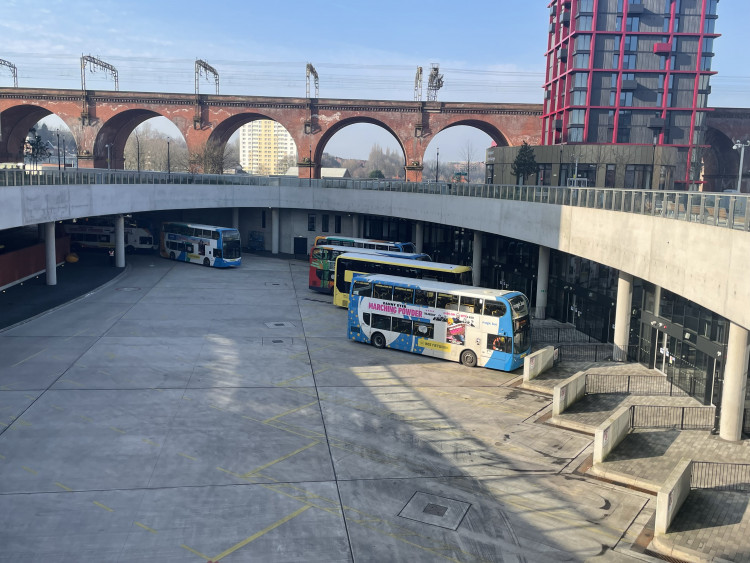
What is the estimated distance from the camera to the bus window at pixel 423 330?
29417mm

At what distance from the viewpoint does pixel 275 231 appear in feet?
217

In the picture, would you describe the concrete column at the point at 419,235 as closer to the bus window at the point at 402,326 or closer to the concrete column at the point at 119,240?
the concrete column at the point at 119,240

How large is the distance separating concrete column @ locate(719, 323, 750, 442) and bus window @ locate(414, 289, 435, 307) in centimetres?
1187

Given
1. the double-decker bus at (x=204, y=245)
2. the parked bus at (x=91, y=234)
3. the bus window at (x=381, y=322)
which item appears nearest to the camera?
the bus window at (x=381, y=322)

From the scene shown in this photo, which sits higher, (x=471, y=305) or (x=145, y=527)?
(x=471, y=305)

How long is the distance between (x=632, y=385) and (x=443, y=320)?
803cm

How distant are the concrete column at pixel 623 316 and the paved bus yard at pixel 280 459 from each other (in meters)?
5.72

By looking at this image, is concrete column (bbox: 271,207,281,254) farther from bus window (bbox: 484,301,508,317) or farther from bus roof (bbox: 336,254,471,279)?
bus window (bbox: 484,301,508,317)

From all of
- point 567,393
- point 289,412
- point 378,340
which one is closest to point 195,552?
point 289,412

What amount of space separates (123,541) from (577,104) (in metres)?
68.2

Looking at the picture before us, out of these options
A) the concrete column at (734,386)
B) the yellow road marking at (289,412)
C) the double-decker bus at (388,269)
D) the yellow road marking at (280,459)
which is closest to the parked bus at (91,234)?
the double-decker bus at (388,269)

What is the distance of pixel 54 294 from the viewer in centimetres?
4072

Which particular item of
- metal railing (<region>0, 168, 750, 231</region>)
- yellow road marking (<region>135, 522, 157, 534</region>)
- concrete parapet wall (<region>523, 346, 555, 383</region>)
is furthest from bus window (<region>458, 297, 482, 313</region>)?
yellow road marking (<region>135, 522, 157, 534</region>)

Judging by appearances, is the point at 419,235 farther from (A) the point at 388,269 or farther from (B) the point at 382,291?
(B) the point at 382,291
